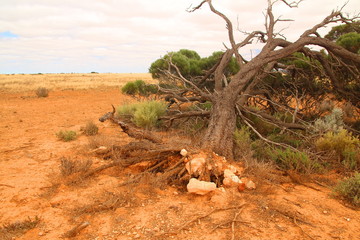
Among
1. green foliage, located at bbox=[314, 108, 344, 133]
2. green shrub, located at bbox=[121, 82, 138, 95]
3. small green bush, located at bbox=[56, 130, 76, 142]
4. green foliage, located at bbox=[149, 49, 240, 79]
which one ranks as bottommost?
small green bush, located at bbox=[56, 130, 76, 142]

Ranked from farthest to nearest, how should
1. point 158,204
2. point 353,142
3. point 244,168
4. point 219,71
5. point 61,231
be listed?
1. point 219,71
2. point 353,142
3. point 244,168
4. point 158,204
5. point 61,231

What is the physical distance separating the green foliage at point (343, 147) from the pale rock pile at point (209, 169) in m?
1.96

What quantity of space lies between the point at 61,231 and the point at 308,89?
776 centimetres

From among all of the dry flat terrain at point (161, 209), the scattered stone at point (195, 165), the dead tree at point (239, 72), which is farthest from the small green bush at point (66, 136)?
the scattered stone at point (195, 165)

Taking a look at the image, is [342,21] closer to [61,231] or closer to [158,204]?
[158,204]

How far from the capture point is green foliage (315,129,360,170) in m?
4.93

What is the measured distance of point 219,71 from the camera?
722 cm

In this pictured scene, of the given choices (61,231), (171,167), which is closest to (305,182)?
(171,167)

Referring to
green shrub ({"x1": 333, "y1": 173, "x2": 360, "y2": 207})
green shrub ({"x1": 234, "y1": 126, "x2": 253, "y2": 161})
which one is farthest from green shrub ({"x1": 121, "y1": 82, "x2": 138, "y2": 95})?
green shrub ({"x1": 333, "y1": 173, "x2": 360, "y2": 207})

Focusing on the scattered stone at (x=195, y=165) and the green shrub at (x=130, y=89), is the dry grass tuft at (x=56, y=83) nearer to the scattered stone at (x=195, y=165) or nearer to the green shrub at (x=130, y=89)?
the green shrub at (x=130, y=89)

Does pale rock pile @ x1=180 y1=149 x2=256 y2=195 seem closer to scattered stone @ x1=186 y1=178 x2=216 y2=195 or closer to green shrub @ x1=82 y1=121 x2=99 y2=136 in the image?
scattered stone @ x1=186 y1=178 x2=216 y2=195

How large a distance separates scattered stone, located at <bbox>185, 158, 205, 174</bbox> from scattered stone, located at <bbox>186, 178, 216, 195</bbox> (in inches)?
6.8

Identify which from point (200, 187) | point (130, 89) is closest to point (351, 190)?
point (200, 187)

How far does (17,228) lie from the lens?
311cm
